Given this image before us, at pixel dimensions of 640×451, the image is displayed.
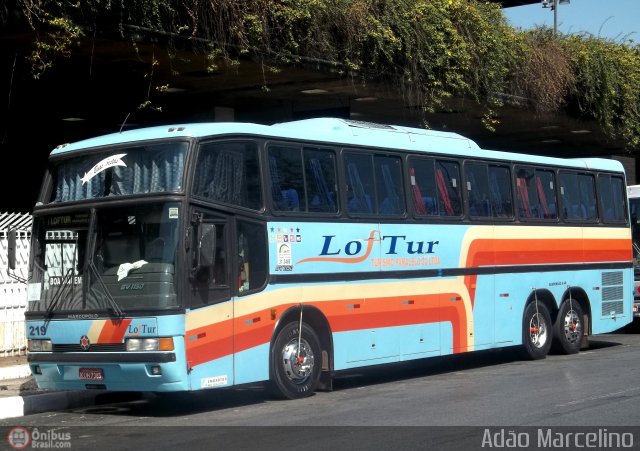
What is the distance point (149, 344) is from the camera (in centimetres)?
1127

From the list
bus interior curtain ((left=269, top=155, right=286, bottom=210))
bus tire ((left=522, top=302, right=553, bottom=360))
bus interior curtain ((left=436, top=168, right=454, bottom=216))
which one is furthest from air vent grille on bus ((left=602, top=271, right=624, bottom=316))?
bus interior curtain ((left=269, top=155, right=286, bottom=210))

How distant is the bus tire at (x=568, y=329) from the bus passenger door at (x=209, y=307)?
7885mm

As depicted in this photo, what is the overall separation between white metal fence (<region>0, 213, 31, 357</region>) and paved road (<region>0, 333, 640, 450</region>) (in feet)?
11.7

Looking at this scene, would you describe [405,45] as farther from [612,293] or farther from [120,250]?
[120,250]

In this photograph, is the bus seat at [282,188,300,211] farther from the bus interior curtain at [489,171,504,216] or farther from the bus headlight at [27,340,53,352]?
the bus interior curtain at [489,171,504,216]

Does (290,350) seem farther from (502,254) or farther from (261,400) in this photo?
(502,254)

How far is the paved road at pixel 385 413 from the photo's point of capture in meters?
9.85

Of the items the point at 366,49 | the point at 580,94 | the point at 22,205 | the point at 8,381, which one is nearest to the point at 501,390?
the point at 8,381

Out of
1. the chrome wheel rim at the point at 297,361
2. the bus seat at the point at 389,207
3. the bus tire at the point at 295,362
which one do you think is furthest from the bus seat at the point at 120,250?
the bus seat at the point at 389,207

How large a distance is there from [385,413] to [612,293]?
912 centimetres

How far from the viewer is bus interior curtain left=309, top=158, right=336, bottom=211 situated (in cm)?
Result: 1344

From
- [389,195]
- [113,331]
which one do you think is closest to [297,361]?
[113,331]

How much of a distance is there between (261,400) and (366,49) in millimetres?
8469

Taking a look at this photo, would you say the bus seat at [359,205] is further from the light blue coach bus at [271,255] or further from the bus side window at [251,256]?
the bus side window at [251,256]
